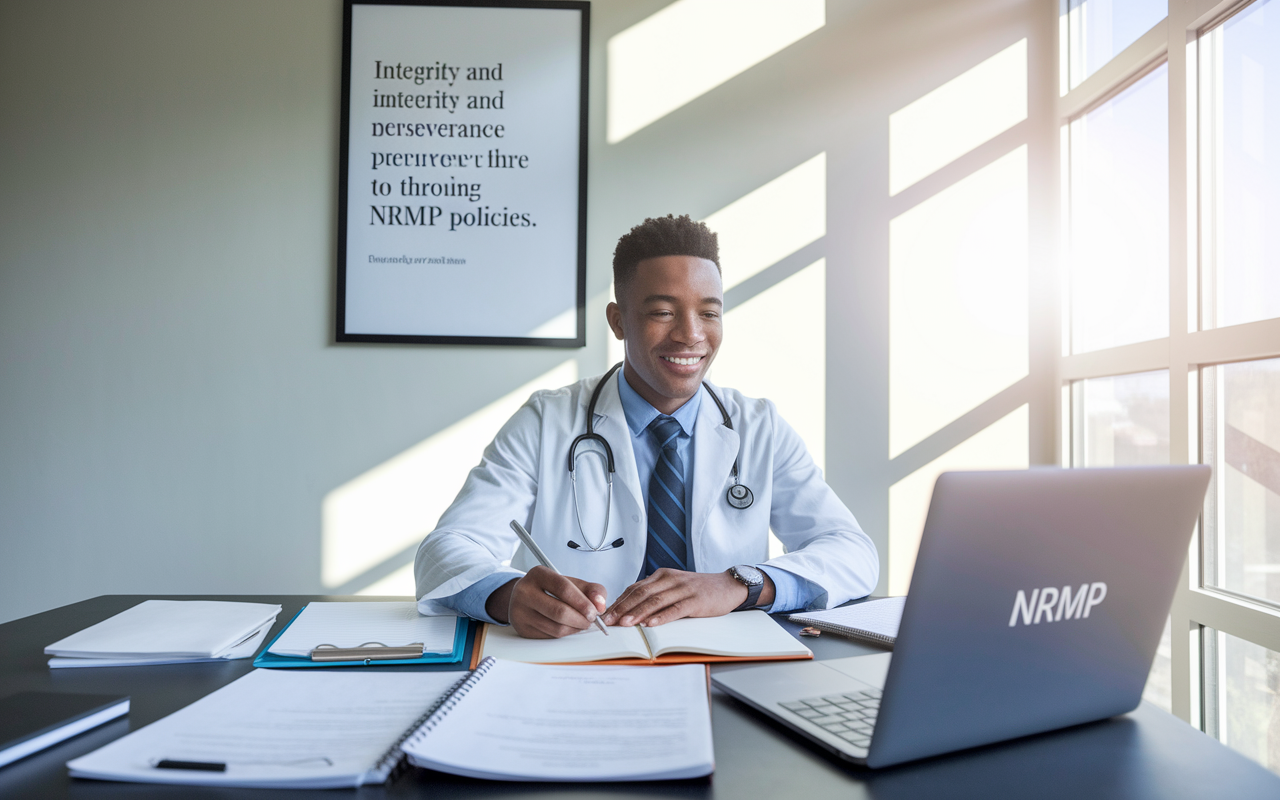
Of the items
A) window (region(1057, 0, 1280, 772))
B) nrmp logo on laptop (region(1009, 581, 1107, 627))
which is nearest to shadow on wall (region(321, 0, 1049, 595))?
window (region(1057, 0, 1280, 772))

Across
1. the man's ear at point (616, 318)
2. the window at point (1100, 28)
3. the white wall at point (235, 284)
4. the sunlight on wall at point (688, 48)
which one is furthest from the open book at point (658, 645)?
the window at point (1100, 28)

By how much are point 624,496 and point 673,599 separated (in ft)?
1.60

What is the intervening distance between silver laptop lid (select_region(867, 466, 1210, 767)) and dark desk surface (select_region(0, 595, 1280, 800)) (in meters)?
0.02

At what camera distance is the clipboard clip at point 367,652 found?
35.5 inches

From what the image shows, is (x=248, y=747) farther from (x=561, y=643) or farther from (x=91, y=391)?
(x=91, y=391)

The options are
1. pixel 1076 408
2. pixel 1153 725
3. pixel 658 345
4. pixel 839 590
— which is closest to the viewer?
pixel 1153 725

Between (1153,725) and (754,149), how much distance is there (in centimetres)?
Answer: 221

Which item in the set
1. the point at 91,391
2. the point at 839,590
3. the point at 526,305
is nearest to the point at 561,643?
the point at 839,590

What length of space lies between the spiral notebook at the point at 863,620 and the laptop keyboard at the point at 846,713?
0.24 m

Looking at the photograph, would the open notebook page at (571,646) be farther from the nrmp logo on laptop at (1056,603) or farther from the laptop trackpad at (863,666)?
the nrmp logo on laptop at (1056,603)

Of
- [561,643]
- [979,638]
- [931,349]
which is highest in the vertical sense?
[931,349]

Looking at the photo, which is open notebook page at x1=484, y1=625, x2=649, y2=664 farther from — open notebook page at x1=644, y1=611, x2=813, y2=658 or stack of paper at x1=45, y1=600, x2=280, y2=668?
stack of paper at x1=45, y1=600, x2=280, y2=668

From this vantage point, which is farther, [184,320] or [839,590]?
[184,320]

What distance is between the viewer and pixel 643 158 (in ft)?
8.49
